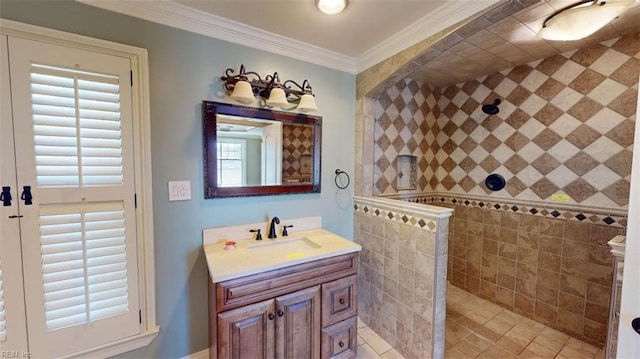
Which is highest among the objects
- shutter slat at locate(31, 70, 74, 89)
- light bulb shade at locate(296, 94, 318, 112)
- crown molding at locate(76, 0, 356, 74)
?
crown molding at locate(76, 0, 356, 74)

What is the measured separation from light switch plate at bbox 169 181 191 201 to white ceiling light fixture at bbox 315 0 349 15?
4.38 ft

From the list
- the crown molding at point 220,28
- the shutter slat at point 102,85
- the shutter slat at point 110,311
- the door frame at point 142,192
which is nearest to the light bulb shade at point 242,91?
the crown molding at point 220,28

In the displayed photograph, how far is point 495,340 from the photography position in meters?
2.00

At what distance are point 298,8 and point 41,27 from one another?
4.24 ft

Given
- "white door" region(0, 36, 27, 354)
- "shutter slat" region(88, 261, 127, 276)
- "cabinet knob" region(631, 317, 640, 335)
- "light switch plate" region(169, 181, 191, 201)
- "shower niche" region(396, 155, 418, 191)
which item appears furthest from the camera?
"shower niche" region(396, 155, 418, 191)

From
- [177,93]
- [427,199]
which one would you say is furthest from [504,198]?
[177,93]

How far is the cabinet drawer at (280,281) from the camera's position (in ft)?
4.22

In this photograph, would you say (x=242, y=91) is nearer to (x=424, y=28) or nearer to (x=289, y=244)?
(x=289, y=244)

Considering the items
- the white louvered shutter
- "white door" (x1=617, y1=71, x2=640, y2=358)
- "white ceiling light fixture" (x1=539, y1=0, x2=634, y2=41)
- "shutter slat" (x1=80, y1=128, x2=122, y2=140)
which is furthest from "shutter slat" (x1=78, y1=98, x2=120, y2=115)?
"white ceiling light fixture" (x1=539, y1=0, x2=634, y2=41)

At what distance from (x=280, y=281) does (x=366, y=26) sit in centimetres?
173

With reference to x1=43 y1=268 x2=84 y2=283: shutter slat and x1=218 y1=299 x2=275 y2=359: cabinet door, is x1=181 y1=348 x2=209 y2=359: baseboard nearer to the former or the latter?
x1=218 y1=299 x2=275 y2=359: cabinet door

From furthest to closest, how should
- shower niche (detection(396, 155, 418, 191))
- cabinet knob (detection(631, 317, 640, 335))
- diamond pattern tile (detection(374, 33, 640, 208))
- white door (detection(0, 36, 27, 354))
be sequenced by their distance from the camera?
shower niche (detection(396, 155, 418, 191)), diamond pattern tile (detection(374, 33, 640, 208)), white door (detection(0, 36, 27, 354)), cabinet knob (detection(631, 317, 640, 335))

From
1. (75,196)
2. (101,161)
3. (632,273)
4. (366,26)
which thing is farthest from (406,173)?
(75,196)

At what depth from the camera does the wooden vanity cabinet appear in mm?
1301
